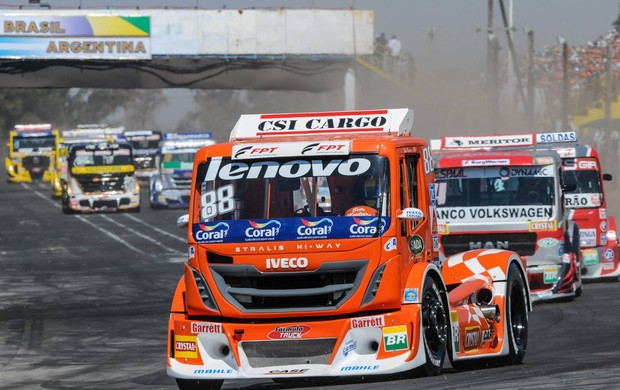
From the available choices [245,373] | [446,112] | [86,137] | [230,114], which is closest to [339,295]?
[245,373]

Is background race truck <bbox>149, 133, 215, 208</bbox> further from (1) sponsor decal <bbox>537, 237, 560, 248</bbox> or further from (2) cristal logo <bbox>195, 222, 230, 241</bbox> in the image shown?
(2) cristal logo <bbox>195, 222, 230, 241</bbox>

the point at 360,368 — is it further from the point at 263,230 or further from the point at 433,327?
the point at 263,230

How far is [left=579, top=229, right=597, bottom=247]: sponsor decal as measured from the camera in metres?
21.0

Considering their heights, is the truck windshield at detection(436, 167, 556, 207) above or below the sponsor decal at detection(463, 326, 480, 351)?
above

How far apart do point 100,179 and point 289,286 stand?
1321 inches

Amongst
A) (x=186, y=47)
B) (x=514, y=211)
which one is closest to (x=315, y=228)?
(x=514, y=211)

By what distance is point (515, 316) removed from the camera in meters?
12.5

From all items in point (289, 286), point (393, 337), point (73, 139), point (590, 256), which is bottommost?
point (590, 256)

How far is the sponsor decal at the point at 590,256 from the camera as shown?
21.1 metres

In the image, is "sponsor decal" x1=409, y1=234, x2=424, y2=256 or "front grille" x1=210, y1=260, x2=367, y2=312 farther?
"sponsor decal" x1=409, y1=234, x2=424, y2=256

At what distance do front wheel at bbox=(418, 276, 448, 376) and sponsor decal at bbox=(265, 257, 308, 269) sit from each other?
3.25ft

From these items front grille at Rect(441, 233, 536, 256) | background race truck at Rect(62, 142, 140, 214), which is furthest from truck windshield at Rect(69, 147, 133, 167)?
front grille at Rect(441, 233, 536, 256)

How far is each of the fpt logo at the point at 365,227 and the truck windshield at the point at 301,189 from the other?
4.2 inches

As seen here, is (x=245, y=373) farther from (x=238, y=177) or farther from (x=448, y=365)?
(x=448, y=365)
